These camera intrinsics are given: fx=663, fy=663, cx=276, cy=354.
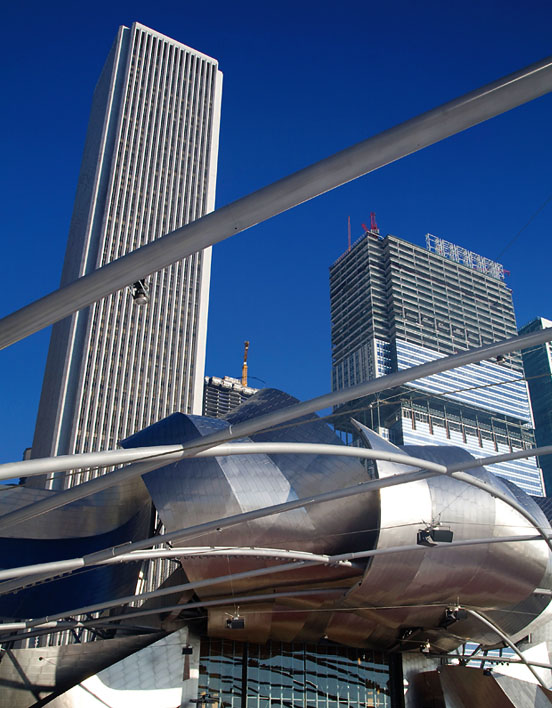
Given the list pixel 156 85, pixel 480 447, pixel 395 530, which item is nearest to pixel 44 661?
pixel 395 530

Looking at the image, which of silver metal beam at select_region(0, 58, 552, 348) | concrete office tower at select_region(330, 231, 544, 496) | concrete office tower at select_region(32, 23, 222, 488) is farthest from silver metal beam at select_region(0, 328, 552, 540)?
concrete office tower at select_region(330, 231, 544, 496)

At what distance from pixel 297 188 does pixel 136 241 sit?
101 metres

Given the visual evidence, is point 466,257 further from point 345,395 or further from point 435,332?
point 345,395

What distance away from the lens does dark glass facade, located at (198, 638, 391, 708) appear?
34.6 m

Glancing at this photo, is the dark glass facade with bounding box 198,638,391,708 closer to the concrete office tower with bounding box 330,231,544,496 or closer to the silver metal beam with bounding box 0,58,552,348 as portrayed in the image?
the silver metal beam with bounding box 0,58,552,348

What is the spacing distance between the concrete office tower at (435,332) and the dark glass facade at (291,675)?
394 ft

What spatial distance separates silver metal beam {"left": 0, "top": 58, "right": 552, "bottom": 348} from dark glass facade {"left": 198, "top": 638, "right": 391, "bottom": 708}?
32.5 meters

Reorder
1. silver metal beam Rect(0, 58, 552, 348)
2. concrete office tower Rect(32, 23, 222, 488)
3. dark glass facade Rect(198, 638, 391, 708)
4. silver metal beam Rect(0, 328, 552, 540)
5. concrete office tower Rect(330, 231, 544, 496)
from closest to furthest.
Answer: silver metal beam Rect(0, 58, 552, 348) → silver metal beam Rect(0, 328, 552, 540) → dark glass facade Rect(198, 638, 391, 708) → concrete office tower Rect(32, 23, 222, 488) → concrete office tower Rect(330, 231, 544, 496)

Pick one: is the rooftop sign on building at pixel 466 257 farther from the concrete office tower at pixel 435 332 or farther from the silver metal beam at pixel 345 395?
the silver metal beam at pixel 345 395

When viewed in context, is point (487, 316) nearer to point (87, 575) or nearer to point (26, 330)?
point (87, 575)

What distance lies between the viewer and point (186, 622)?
1345 inches

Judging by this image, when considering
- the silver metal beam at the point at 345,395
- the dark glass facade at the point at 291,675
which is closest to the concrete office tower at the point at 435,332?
the dark glass facade at the point at 291,675

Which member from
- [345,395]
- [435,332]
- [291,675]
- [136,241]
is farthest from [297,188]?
[435,332]

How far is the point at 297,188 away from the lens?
588cm
